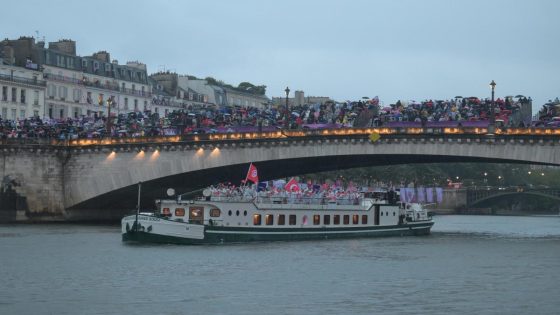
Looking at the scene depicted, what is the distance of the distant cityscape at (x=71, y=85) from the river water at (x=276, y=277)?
131ft

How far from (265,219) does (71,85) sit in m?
57.1

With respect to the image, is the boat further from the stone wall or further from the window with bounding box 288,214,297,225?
the stone wall

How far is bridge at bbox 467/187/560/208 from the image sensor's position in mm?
161875

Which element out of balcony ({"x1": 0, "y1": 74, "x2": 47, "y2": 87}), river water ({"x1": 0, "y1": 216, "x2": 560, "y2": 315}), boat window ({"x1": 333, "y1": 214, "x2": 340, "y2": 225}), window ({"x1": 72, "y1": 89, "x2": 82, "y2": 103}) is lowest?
river water ({"x1": 0, "y1": 216, "x2": 560, "y2": 315})

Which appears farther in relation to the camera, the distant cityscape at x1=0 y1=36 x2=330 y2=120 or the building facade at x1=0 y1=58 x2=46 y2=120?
the distant cityscape at x1=0 y1=36 x2=330 y2=120

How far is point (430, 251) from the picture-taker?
234ft

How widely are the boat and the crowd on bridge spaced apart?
337 inches

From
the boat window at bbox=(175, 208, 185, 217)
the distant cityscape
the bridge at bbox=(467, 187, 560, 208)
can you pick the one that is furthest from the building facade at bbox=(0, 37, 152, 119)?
the bridge at bbox=(467, 187, 560, 208)

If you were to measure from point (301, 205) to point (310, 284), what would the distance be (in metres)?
26.0

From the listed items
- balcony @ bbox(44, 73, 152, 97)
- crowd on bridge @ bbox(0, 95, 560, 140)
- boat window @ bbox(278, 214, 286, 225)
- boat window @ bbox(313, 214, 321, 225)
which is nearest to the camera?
boat window @ bbox(278, 214, 286, 225)

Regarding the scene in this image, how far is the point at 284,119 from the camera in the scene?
100938 mm

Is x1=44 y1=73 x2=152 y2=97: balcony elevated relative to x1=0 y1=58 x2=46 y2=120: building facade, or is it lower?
elevated

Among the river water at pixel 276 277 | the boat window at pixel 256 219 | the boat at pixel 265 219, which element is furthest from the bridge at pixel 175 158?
the boat window at pixel 256 219

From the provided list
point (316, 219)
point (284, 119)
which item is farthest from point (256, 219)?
point (284, 119)
